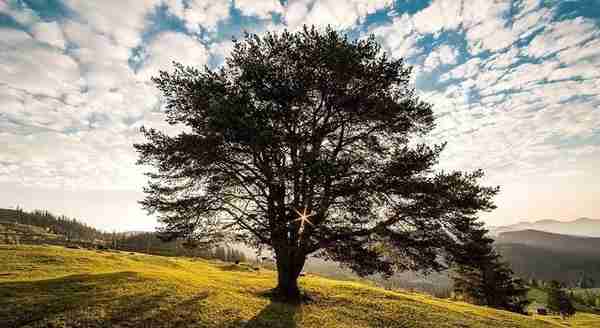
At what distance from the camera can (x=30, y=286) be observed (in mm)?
15781

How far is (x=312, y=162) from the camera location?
14219 mm

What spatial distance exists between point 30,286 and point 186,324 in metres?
9.24

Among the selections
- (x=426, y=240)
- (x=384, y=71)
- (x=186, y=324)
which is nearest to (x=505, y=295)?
(x=426, y=240)

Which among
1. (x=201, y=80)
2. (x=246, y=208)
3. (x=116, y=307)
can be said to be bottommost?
(x=116, y=307)

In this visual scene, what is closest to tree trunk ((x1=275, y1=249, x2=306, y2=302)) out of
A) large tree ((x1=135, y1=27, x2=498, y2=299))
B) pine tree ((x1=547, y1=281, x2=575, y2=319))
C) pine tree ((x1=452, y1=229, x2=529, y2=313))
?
large tree ((x1=135, y1=27, x2=498, y2=299))

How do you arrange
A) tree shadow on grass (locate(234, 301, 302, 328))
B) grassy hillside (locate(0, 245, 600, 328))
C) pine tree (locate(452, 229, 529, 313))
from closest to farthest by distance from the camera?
grassy hillside (locate(0, 245, 600, 328)) < tree shadow on grass (locate(234, 301, 302, 328)) < pine tree (locate(452, 229, 529, 313))

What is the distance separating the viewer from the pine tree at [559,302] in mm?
58031

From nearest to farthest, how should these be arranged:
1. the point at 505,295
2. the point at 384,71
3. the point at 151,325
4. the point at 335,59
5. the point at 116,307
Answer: the point at 151,325 < the point at 116,307 < the point at 335,59 < the point at 384,71 < the point at 505,295

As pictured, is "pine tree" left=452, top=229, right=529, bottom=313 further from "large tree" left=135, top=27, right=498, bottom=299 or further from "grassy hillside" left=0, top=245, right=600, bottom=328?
"large tree" left=135, top=27, right=498, bottom=299

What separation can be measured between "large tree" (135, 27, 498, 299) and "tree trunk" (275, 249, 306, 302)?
40 centimetres

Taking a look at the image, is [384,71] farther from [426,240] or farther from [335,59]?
[426,240]

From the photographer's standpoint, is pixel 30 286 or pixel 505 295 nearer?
pixel 30 286

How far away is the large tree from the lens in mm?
15414

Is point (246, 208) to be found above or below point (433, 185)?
below
